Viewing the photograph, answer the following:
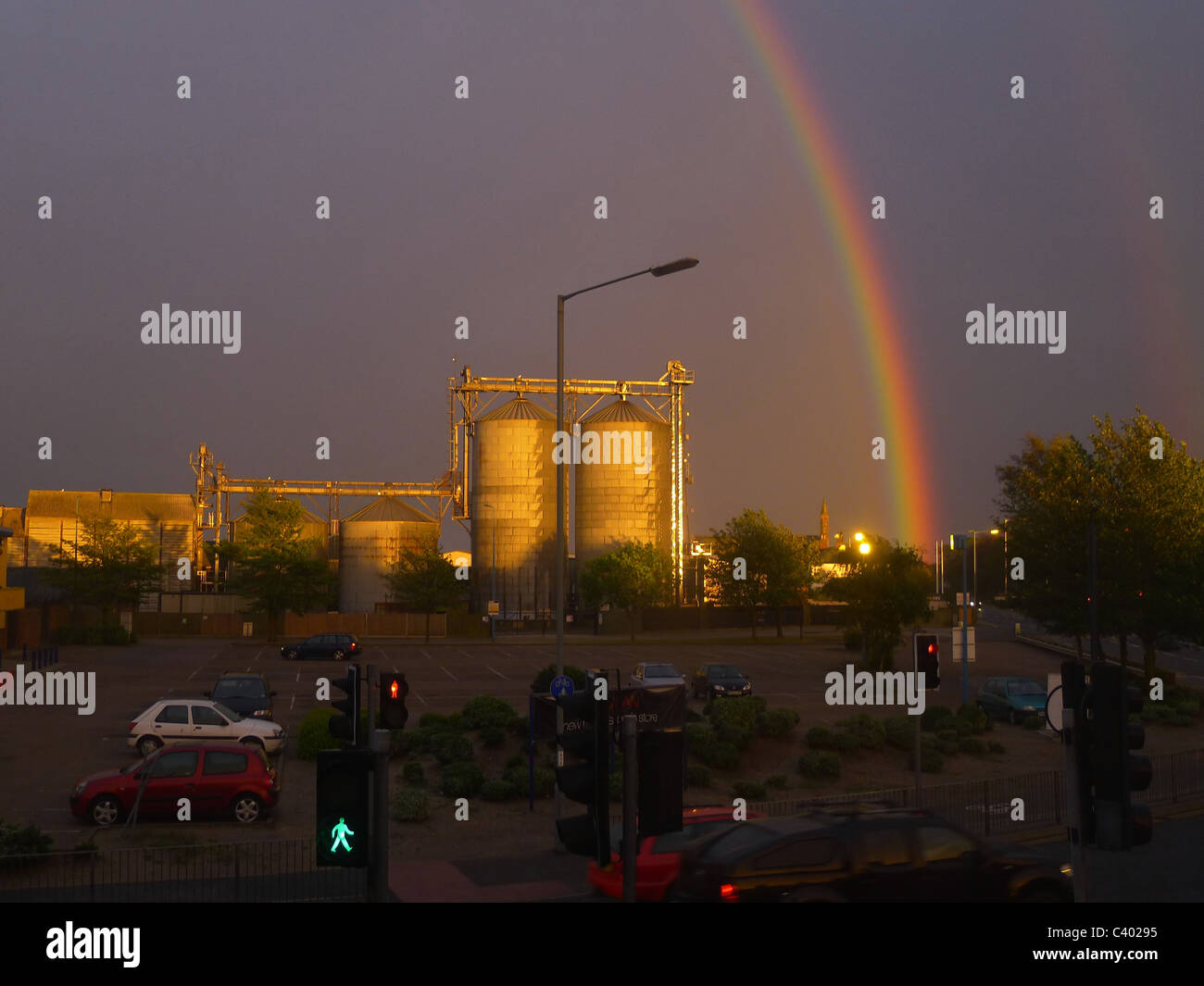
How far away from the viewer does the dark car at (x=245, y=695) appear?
3206 cm

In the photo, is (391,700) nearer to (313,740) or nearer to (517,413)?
(313,740)

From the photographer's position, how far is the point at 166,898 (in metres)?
14.4

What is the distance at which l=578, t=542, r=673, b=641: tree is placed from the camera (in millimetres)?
85312

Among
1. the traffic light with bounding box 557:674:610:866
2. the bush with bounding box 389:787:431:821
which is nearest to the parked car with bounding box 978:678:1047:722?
the bush with bounding box 389:787:431:821

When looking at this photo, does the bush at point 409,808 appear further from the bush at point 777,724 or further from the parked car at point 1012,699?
the parked car at point 1012,699

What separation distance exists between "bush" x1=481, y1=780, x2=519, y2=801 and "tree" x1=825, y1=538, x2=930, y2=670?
25454mm

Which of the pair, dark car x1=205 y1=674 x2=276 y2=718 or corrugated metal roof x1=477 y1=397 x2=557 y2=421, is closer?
dark car x1=205 y1=674 x2=276 y2=718

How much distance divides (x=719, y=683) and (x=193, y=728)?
2041 centimetres

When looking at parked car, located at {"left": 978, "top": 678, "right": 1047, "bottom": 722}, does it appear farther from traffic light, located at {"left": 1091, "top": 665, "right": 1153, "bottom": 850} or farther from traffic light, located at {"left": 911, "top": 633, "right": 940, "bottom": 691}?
traffic light, located at {"left": 1091, "top": 665, "right": 1153, "bottom": 850}

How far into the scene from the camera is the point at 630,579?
85.4 m

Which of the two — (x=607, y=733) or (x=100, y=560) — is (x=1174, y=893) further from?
(x=100, y=560)

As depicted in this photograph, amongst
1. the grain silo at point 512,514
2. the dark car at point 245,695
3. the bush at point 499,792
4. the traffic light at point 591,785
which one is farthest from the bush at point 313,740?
the grain silo at point 512,514
